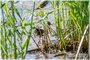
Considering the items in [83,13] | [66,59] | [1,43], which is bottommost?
[66,59]

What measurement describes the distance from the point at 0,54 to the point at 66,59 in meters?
0.36

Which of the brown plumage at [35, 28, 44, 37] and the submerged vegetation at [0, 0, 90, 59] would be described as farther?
the brown plumage at [35, 28, 44, 37]

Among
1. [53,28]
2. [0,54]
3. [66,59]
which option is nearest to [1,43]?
[0,54]

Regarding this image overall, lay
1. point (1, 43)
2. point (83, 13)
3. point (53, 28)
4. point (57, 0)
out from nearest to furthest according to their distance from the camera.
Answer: point (1, 43) < point (83, 13) < point (57, 0) < point (53, 28)

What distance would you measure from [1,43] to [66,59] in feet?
1.21

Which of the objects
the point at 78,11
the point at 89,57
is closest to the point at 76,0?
the point at 78,11

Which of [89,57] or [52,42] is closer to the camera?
[89,57]

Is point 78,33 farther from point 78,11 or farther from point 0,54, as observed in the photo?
point 0,54

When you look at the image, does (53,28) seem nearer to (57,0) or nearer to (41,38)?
(41,38)

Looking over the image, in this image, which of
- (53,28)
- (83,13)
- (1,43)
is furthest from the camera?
(53,28)

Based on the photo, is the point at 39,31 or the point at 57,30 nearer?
the point at 57,30

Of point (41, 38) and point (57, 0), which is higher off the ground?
point (57, 0)

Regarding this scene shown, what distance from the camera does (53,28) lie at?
6.53ft

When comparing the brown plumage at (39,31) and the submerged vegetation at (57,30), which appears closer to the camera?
the submerged vegetation at (57,30)
